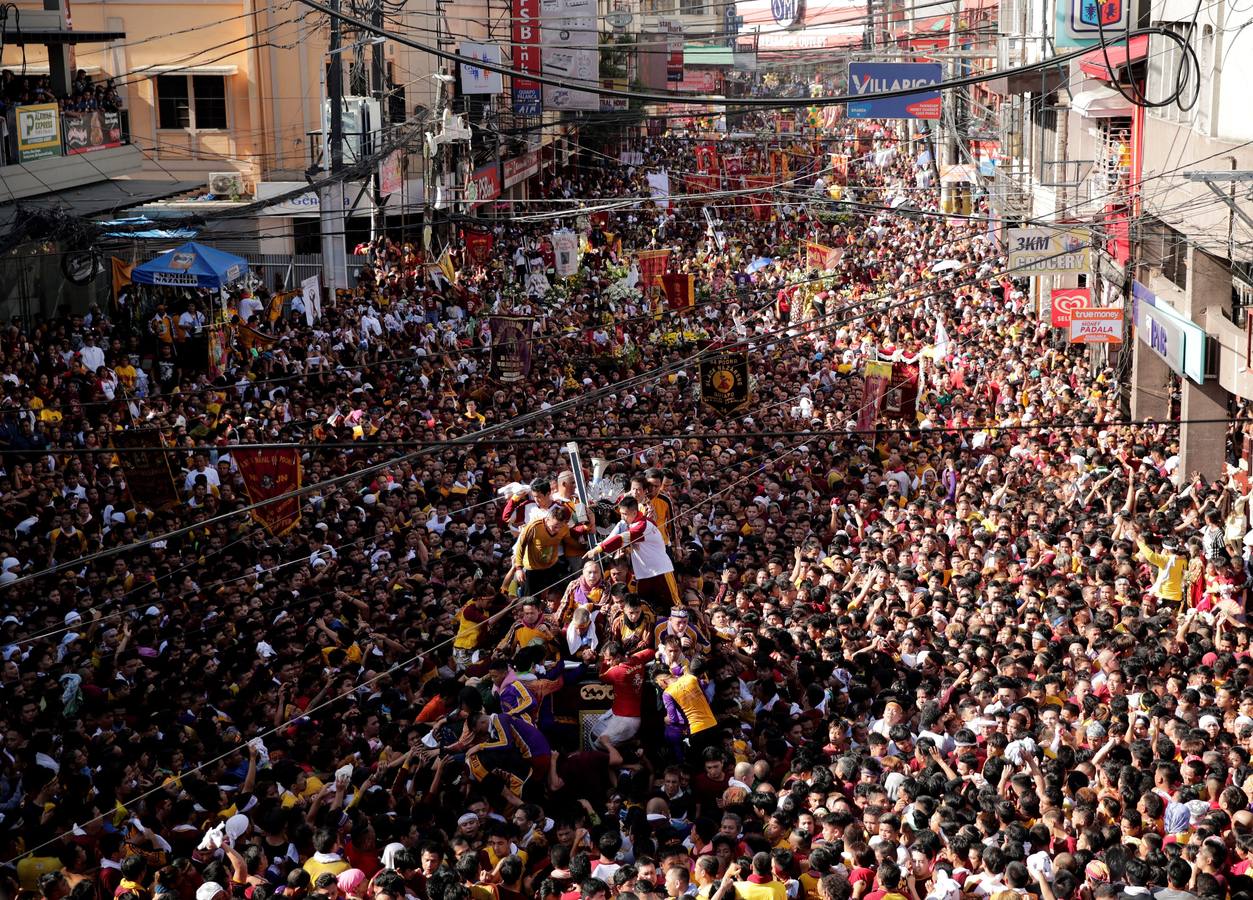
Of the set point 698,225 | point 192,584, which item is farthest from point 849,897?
point 698,225

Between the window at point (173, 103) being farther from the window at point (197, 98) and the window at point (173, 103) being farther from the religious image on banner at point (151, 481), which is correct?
the religious image on banner at point (151, 481)

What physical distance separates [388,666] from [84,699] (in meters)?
2.35

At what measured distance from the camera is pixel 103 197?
27500 mm

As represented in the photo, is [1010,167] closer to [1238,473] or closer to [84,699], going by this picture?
[1238,473]

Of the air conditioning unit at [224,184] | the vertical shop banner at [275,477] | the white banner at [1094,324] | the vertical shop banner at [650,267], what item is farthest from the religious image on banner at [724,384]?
the air conditioning unit at [224,184]

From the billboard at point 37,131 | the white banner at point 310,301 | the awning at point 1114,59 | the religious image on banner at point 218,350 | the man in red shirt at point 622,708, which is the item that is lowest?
the man in red shirt at point 622,708

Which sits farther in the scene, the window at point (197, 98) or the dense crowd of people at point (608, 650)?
the window at point (197, 98)

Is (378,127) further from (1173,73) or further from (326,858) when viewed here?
(326,858)

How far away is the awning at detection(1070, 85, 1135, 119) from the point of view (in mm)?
23672

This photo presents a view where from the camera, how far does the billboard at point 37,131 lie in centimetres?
2434

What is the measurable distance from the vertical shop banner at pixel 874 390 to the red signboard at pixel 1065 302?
9.08ft

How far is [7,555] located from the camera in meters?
14.6

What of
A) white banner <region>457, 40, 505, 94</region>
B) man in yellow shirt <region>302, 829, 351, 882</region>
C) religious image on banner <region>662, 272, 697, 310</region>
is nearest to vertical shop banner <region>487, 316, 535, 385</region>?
religious image on banner <region>662, 272, 697, 310</region>

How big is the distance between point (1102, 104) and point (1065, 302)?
3.39 m
